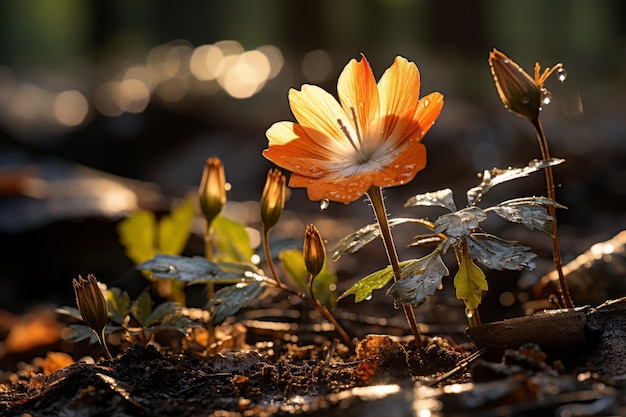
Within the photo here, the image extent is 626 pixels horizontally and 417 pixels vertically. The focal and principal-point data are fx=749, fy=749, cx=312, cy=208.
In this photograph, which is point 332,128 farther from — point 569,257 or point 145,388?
point 569,257

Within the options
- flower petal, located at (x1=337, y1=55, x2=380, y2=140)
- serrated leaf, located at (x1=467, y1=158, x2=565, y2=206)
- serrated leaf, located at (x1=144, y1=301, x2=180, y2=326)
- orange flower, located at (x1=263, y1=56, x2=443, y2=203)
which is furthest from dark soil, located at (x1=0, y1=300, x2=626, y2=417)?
flower petal, located at (x1=337, y1=55, x2=380, y2=140)

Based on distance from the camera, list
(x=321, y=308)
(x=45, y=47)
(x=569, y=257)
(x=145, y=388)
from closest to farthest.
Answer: (x=145, y=388) < (x=321, y=308) < (x=569, y=257) < (x=45, y=47)

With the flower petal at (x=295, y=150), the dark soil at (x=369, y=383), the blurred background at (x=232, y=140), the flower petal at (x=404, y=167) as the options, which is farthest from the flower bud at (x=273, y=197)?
the blurred background at (x=232, y=140)

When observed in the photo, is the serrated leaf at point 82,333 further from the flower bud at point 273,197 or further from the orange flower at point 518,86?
the orange flower at point 518,86

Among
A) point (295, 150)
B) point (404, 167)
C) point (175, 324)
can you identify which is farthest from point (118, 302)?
point (404, 167)

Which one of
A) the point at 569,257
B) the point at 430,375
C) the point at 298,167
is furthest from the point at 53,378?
the point at 569,257

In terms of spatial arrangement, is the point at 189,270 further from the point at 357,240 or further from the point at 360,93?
the point at 360,93
